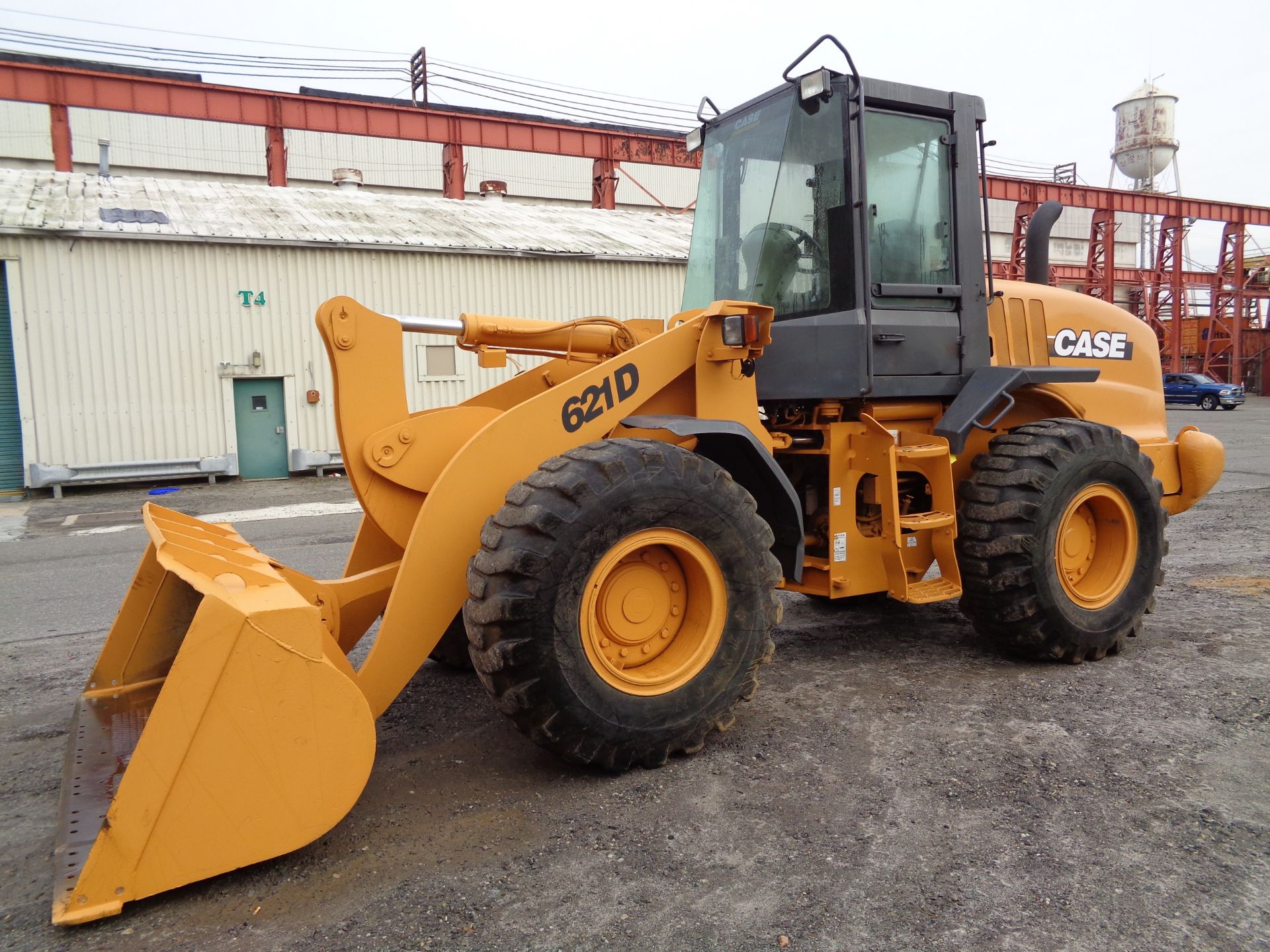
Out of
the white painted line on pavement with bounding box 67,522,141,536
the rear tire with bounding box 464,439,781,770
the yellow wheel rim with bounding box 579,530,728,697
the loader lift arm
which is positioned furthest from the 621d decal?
the white painted line on pavement with bounding box 67,522,141,536

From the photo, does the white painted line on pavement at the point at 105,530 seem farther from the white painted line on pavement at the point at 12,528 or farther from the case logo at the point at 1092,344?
the case logo at the point at 1092,344

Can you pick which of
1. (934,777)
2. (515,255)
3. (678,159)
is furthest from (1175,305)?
(934,777)

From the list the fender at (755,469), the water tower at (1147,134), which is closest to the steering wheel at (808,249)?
the fender at (755,469)

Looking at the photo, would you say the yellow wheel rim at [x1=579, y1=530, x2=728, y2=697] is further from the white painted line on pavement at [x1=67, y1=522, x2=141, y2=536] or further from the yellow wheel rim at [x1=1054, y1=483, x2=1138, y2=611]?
the white painted line on pavement at [x1=67, y1=522, x2=141, y2=536]

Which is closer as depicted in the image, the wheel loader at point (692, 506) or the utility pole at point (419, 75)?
the wheel loader at point (692, 506)

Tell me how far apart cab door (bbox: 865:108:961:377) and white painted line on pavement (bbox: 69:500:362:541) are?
8.03 metres

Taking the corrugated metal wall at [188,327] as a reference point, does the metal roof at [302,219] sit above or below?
above

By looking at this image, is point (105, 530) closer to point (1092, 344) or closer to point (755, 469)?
point (755, 469)

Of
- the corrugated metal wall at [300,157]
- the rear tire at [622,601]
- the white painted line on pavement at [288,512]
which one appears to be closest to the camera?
the rear tire at [622,601]

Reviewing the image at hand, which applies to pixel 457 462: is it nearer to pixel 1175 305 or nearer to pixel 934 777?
pixel 934 777

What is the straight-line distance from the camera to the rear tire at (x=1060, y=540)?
4.55m

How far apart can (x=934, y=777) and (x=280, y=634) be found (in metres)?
2.39

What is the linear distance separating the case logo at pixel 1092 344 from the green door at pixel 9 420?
1499 cm

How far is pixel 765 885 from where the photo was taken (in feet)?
8.94
